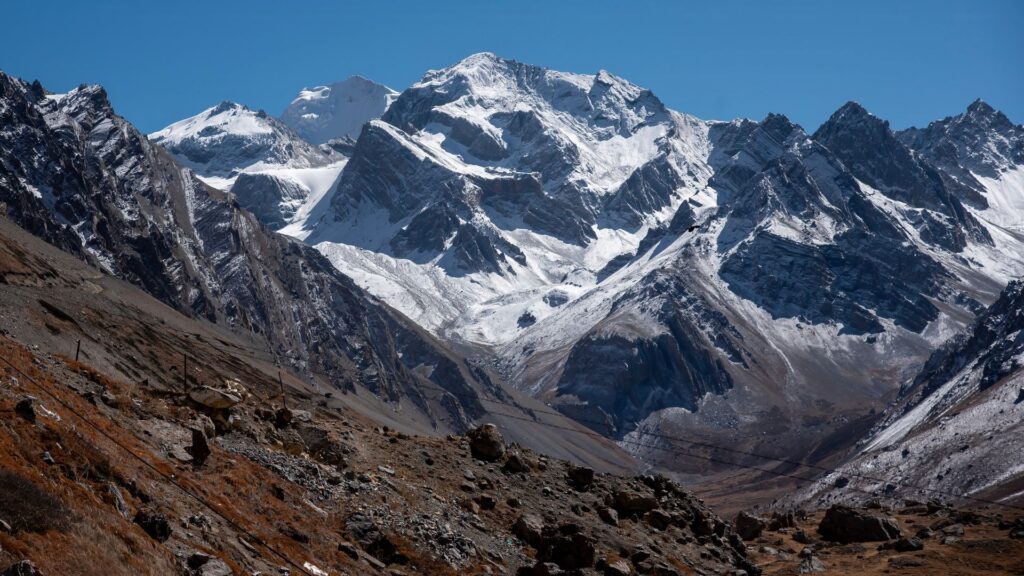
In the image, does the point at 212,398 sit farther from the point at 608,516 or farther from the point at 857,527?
the point at 857,527

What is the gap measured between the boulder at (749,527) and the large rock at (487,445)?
3230 centimetres

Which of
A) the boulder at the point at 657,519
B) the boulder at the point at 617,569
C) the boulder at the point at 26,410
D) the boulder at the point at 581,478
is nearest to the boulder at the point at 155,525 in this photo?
the boulder at the point at 26,410

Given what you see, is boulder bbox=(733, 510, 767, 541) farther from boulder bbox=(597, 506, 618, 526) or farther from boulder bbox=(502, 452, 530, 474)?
boulder bbox=(502, 452, 530, 474)

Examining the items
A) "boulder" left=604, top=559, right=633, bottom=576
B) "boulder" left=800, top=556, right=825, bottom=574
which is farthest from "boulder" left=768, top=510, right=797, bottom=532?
"boulder" left=604, top=559, right=633, bottom=576

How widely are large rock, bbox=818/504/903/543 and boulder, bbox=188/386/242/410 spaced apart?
52.3m

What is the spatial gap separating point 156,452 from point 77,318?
98.4m

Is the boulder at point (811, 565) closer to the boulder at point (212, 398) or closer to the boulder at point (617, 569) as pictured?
the boulder at point (617, 569)

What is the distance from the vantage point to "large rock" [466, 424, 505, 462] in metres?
51.8

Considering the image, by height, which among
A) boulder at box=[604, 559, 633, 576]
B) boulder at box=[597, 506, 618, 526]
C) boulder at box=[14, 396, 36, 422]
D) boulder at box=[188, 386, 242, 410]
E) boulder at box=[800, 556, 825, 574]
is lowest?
boulder at box=[800, 556, 825, 574]

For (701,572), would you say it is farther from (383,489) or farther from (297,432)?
(297,432)

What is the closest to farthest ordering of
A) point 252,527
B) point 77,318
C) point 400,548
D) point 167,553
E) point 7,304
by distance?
point 167,553 → point 252,527 → point 400,548 → point 7,304 → point 77,318

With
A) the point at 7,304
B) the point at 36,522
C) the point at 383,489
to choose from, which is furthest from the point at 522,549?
the point at 7,304

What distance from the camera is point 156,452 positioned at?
36.5 m

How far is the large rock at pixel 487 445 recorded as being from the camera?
51.8 m
